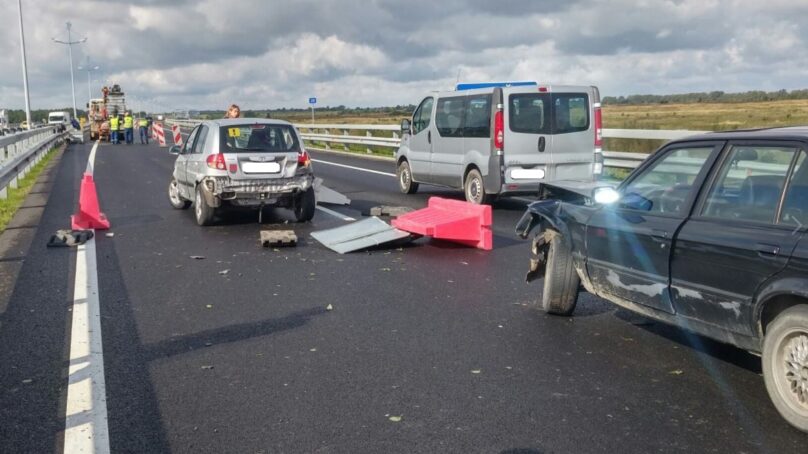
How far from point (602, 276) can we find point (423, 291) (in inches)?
81.3

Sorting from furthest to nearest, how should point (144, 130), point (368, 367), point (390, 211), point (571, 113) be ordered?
point (144, 130)
point (571, 113)
point (390, 211)
point (368, 367)

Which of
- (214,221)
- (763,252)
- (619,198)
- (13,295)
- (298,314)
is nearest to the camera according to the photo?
(763,252)

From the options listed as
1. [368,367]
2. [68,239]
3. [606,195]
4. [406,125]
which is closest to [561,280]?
[606,195]

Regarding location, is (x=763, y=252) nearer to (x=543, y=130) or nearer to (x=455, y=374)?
(x=455, y=374)

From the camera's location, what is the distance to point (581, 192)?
604 centimetres

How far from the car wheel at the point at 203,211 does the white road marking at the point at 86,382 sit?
4.13m

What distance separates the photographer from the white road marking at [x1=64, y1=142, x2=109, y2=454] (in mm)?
3973

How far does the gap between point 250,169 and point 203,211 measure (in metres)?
0.96

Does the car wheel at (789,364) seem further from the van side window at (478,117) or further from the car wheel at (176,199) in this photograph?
the car wheel at (176,199)

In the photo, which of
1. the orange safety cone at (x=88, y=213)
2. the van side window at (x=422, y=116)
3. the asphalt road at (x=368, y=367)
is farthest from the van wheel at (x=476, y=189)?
the orange safety cone at (x=88, y=213)

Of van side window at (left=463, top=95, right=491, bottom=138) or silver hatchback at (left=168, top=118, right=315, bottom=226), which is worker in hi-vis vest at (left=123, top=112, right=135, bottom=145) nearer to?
silver hatchback at (left=168, top=118, right=315, bottom=226)

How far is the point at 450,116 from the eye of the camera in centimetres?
1437

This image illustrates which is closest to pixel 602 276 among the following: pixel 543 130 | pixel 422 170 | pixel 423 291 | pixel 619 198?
pixel 619 198

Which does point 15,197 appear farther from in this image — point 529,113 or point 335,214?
point 529,113
